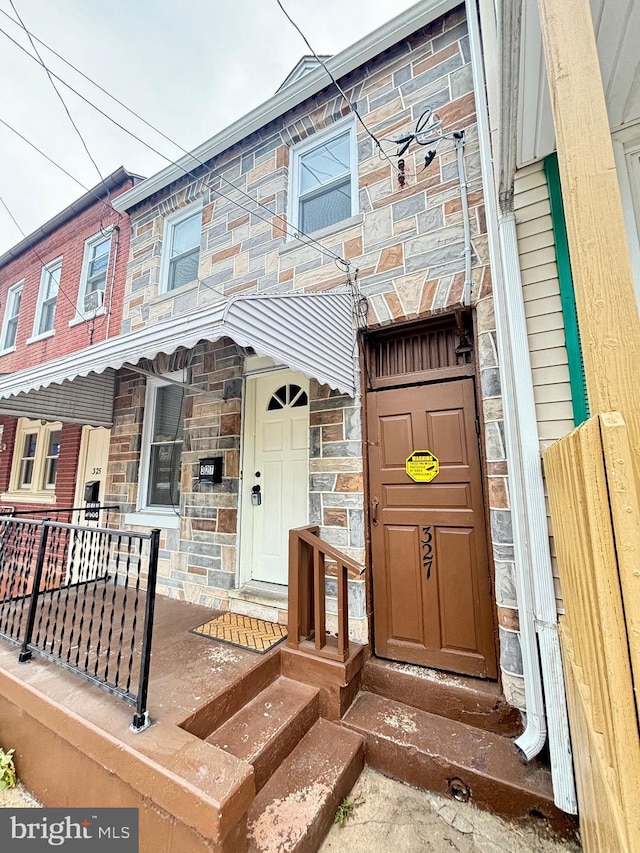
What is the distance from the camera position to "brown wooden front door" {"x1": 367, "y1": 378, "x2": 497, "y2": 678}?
8.05ft

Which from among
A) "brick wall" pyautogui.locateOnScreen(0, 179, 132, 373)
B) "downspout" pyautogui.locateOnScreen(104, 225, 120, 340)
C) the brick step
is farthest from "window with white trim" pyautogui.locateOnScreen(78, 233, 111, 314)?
the brick step

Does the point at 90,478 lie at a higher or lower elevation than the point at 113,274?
lower

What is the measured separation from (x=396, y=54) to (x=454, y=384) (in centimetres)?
316

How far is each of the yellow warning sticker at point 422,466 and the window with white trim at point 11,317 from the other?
876 cm

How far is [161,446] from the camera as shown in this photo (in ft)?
15.2

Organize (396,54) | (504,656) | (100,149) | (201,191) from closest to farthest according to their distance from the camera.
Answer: (504,656) → (396,54) → (100,149) → (201,191)

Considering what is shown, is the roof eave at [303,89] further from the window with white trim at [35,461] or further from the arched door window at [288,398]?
the window with white trim at [35,461]

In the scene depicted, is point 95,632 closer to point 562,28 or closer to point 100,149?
point 562,28

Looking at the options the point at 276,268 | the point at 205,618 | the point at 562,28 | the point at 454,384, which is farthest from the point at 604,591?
the point at 276,268

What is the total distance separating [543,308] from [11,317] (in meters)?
9.76

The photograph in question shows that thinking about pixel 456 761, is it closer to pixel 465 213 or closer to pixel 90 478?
pixel 465 213

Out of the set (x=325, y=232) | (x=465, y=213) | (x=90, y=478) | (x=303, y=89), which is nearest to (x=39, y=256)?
(x=90, y=478)

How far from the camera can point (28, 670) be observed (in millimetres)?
2281

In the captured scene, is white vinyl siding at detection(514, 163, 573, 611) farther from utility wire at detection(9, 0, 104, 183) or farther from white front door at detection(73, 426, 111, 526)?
white front door at detection(73, 426, 111, 526)
